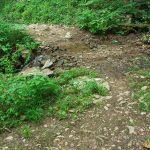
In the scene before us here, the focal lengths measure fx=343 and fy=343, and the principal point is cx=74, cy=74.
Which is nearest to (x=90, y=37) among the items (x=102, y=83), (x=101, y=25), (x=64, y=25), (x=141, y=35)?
(x=101, y=25)

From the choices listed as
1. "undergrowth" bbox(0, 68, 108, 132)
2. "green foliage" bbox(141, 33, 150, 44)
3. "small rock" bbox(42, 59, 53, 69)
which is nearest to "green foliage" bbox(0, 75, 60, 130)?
"undergrowth" bbox(0, 68, 108, 132)

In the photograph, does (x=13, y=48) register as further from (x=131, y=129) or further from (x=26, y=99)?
(x=131, y=129)

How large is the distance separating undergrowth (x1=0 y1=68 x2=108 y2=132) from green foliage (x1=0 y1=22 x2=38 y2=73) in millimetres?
1818

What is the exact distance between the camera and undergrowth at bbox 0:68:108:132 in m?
5.53

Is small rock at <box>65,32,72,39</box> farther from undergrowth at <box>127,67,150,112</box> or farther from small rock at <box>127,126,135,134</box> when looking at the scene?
small rock at <box>127,126,135,134</box>

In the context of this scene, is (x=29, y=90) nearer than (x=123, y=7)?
Yes

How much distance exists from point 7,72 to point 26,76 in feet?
4.71

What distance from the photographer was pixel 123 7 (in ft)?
34.0

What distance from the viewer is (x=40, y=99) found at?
586 cm

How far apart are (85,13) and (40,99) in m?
4.77

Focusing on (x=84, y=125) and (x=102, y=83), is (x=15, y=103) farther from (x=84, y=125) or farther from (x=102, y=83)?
(x=102, y=83)

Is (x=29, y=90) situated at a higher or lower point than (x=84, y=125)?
higher

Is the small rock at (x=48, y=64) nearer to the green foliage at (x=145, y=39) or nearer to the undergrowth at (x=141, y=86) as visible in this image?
the undergrowth at (x=141, y=86)

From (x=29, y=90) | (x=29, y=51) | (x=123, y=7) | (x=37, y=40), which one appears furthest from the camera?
(x=123, y=7)
